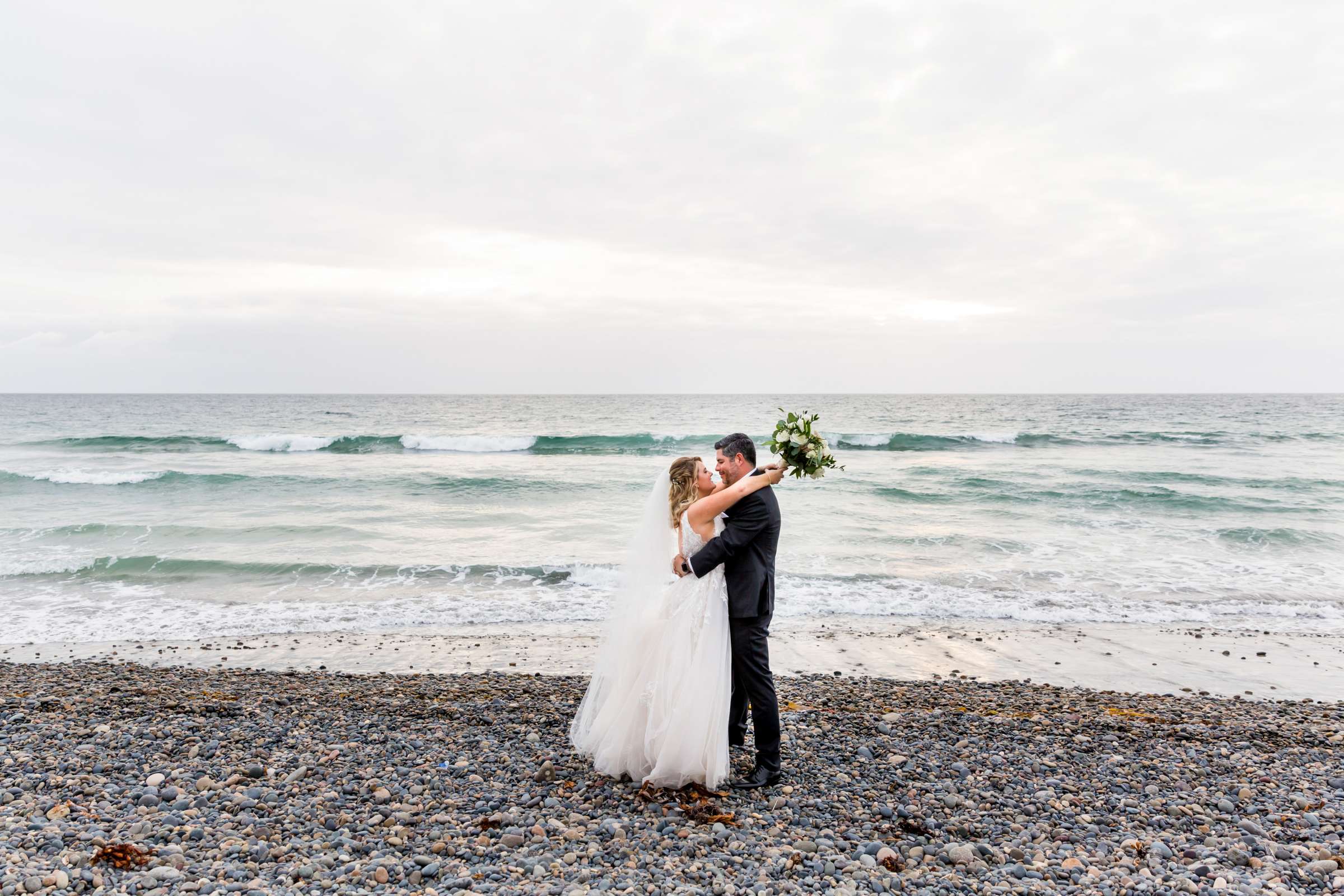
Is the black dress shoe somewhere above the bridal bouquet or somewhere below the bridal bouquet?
below

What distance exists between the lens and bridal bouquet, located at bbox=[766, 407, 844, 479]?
4.87 m

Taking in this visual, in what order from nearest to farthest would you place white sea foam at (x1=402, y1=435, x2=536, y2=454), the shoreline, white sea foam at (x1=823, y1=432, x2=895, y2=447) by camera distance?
the shoreline
white sea foam at (x1=402, y1=435, x2=536, y2=454)
white sea foam at (x1=823, y1=432, x2=895, y2=447)

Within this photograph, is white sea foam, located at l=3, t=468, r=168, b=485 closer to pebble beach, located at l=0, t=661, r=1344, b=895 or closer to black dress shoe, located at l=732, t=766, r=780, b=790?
pebble beach, located at l=0, t=661, r=1344, b=895

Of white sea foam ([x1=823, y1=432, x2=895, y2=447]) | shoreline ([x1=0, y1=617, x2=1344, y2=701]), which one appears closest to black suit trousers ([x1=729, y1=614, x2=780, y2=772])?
shoreline ([x1=0, y1=617, x2=1344, y2=701])

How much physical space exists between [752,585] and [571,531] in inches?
504

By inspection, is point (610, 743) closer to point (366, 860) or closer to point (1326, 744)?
point (366, 860)

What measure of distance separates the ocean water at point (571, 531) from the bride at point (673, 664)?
5995mm

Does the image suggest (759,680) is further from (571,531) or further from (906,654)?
(571,531)

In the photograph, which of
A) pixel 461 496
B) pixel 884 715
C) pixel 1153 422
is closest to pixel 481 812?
pixel 884 715

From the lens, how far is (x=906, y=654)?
9289mm

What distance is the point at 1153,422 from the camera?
179 ft

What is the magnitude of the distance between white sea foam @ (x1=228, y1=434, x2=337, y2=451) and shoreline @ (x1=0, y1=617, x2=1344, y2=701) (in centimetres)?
3074

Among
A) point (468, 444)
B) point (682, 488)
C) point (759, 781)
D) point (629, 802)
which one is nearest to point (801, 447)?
Result: point (682, 488)

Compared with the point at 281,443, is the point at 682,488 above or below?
above
